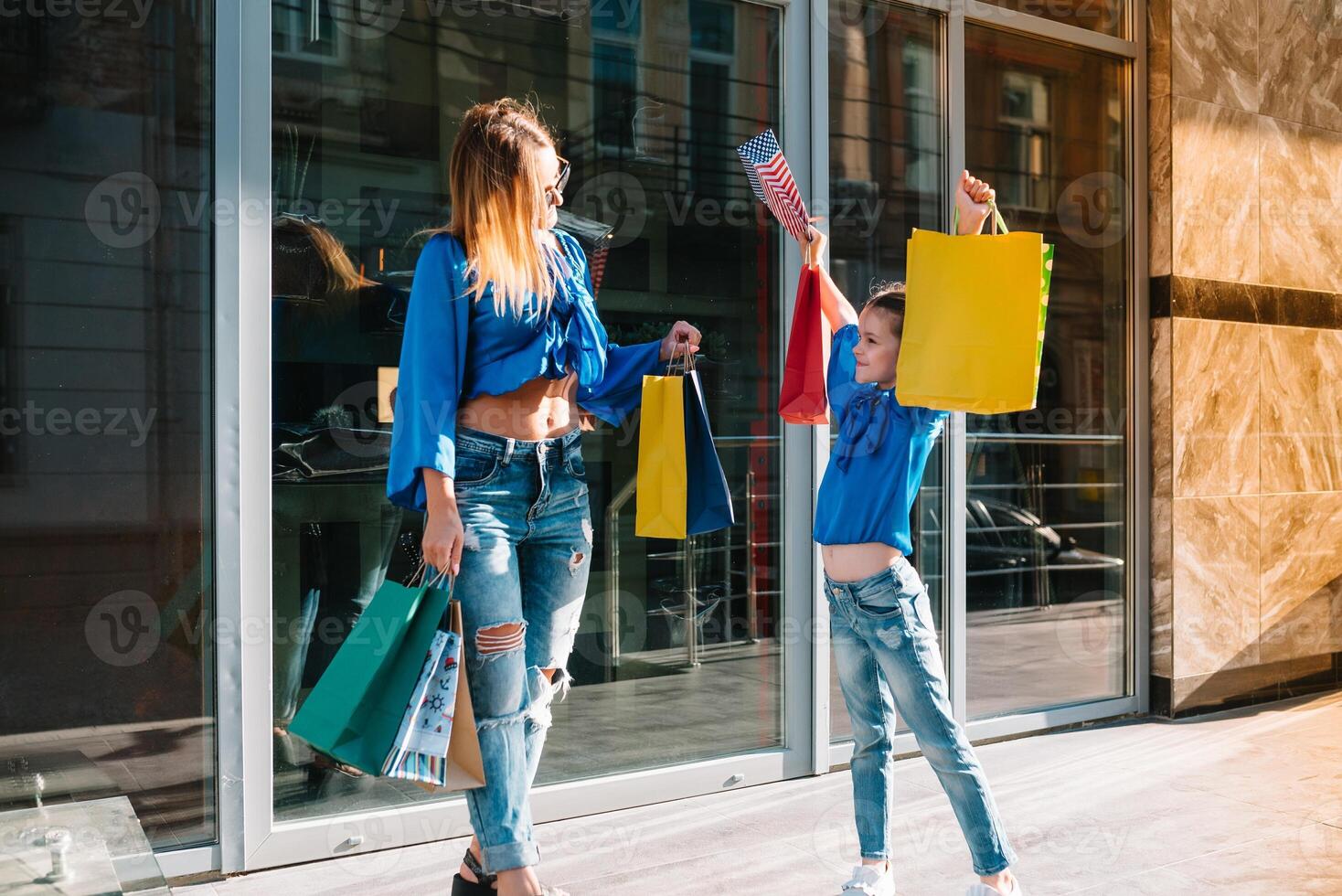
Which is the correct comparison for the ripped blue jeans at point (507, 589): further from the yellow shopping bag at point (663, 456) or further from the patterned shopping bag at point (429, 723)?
the yellow shopping bag at point (663, 456)

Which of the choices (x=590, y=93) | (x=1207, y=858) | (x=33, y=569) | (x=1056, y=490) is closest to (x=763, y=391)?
(x=590, y=93)

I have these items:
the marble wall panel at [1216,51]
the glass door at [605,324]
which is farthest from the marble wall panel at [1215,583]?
the glass door at [605,324]

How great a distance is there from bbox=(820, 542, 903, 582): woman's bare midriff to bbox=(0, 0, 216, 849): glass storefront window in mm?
1660

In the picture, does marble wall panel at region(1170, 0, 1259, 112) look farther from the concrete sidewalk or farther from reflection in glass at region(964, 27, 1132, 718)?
the concrete sidewalk

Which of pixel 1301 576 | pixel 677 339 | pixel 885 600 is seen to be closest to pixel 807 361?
pixel 677 339

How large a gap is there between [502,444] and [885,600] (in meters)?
0.92

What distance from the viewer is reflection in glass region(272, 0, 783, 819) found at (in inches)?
130

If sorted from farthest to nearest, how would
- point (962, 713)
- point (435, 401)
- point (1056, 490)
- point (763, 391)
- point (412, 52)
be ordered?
1. point (1056, 490)
2. point (962, 713)
3. point (763, 391)
4. point (412, 52)
5. point (435, 401)

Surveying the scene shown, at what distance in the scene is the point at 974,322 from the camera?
2.41 m

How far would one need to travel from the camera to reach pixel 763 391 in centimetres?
416

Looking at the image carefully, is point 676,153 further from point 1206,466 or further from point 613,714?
point 1206,466

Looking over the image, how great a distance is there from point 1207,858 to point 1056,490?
191cm

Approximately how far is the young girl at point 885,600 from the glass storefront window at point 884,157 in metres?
1.42

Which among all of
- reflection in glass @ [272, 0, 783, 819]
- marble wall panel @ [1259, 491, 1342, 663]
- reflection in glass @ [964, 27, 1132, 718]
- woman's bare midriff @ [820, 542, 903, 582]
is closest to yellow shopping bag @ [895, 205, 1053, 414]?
woman's bare midriff @ [820, 542, 903, 582]
